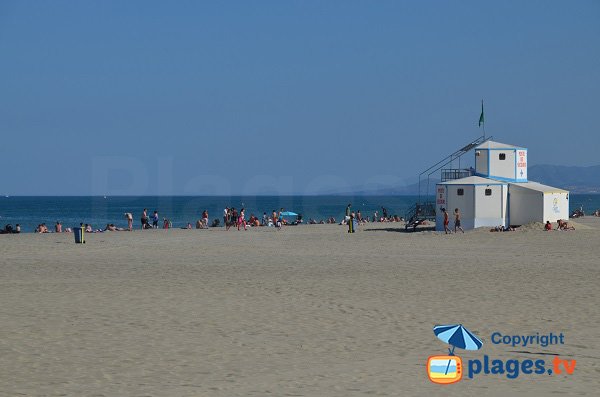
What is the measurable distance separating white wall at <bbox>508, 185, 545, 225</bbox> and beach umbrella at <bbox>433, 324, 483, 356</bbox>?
31.0 meters

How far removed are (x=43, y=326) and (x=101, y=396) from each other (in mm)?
4492

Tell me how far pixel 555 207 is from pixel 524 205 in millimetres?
1790

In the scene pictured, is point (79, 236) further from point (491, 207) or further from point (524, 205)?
point (524, 205)

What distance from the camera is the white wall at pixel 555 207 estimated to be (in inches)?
1671

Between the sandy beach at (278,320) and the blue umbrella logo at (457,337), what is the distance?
155 millimetres

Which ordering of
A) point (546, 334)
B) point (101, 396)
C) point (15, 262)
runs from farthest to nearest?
point (15, 262)
point (546, 334)
point (101, 396)

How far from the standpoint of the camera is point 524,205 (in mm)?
42594

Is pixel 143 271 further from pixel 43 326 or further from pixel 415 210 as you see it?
pixel 415 210

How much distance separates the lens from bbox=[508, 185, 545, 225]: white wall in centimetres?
4234

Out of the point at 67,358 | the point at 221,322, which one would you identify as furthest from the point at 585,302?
the point at 67,358

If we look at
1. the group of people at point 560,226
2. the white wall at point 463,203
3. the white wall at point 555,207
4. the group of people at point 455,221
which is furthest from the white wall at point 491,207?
the group of people at point 560,226

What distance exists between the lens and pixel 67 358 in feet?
35.8

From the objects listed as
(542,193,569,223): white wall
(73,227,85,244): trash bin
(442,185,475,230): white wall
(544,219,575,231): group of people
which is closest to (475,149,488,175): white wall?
(442,185,475,230): white wall

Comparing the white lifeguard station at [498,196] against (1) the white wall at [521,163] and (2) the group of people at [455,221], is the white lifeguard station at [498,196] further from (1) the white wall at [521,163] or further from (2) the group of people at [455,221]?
(2) the group of people at [455,221]
